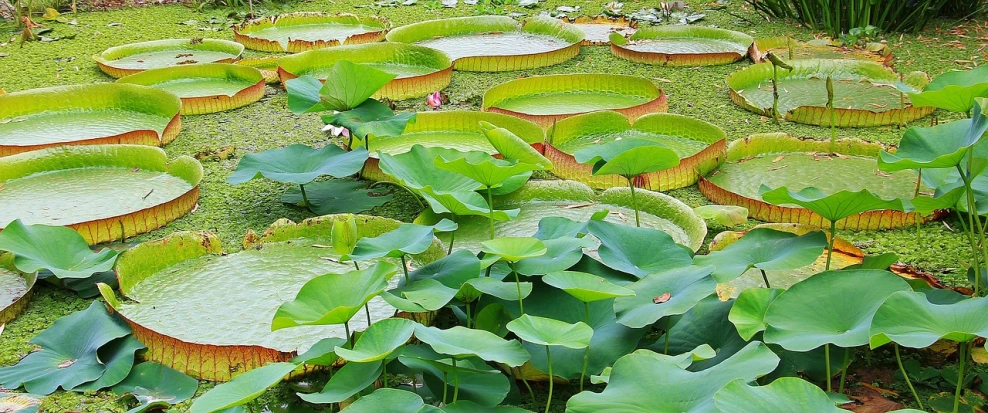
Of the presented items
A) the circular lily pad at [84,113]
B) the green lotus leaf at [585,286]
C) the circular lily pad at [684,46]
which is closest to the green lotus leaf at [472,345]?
the green lotus leaf at [585,286]

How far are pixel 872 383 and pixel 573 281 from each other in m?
0.57

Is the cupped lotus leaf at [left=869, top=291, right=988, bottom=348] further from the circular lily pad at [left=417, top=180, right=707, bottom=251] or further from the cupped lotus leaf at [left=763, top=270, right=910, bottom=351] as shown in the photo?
the circular lily pad at [left=417, top=180, right=707, bottom=251]

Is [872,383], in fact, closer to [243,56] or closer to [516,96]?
[516,96]

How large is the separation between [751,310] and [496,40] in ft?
11.0

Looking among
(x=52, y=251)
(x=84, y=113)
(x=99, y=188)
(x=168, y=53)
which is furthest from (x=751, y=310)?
(x=168, y=53)

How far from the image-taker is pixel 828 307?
1358 millimetres

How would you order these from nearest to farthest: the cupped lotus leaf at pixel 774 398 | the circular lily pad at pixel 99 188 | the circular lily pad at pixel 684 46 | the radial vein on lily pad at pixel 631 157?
the cupped lotus leaf at pixel 774 398
the radial vein on lily pad at pixel 631 157
the circular lily pad at pixel 99 188
the circular lily pad at pixel 684 46

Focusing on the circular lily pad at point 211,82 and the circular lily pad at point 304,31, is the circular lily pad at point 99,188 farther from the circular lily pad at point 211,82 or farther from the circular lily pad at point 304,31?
the circular lily pad at point 304,31

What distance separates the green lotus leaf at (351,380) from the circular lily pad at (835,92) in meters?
2.14

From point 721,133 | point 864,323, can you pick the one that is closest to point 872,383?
point 864,323

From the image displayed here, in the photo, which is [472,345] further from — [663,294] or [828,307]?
[828,307]

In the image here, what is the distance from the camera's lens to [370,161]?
2582 mm

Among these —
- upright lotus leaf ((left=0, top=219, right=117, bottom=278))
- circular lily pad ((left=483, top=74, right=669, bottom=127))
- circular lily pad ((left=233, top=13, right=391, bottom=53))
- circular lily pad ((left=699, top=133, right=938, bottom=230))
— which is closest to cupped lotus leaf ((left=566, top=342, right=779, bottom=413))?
circular lily pad ((left=699, top=133, right=938, bottom=230))

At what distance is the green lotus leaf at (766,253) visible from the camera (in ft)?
5.10
